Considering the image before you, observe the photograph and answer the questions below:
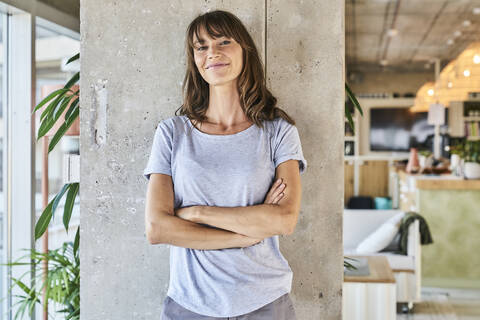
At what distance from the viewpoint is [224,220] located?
1537mm

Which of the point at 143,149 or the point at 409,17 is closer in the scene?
the point at 143,149

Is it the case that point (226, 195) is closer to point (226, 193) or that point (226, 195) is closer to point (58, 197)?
point (226, 193)

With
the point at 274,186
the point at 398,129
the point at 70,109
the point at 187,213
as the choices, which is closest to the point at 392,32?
the point at 398,129

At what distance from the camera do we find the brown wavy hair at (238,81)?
1690 millimetres

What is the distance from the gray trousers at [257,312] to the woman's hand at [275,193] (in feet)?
1.00

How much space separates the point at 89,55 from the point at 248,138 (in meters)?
0.85

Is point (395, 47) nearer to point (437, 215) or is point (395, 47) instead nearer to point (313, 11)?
point (437, 215)

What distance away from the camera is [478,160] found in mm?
5570

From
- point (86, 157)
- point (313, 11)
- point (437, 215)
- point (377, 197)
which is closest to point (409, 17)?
point (437, 215)

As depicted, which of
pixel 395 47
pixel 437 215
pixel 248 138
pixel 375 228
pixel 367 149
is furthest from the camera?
pixel 367 149

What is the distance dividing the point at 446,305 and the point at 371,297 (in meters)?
2.12

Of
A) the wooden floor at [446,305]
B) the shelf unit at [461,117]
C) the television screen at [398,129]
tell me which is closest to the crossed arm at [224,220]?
the wooden floor at [446,305]

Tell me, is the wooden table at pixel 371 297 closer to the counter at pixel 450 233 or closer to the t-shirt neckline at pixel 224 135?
the t-shirt neckline at pixel 224 135

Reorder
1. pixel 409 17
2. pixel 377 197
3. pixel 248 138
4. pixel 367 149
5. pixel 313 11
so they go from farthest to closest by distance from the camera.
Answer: pixel 367 149 → pixel 377 197 → pixel 409 17 → pixel 313 11 → pixel 248 138
